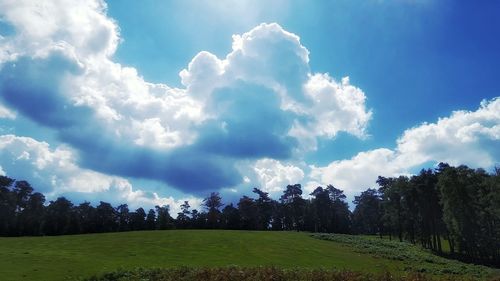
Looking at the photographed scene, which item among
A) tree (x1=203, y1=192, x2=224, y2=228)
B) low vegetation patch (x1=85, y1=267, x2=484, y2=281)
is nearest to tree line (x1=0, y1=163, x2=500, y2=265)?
tree (x1=203, y1=192, x2=224, y2=228)

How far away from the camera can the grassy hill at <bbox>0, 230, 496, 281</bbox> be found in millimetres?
43625

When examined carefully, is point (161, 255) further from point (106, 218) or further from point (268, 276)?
point (106, 218)

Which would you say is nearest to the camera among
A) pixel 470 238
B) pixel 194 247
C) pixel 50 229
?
pixel 194 247

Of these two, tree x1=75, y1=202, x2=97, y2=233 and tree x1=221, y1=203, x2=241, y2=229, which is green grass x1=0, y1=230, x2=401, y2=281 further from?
tree x1=221, y1=203, x2=241, y2=229

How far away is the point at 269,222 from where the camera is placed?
519 feet

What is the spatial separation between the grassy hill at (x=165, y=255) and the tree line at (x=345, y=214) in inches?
1065

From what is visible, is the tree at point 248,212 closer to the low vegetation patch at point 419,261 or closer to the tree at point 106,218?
the tree at point 106,218

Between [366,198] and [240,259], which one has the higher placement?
[366,198]

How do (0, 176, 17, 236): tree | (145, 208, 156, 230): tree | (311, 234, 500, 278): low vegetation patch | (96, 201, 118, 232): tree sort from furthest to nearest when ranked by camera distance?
(145, 208, 156, 230): tree < (96, 201, 118, 232): tree < (0, 176, 17, 236): tree < (311, 234, 500, 278): low vegetation patch

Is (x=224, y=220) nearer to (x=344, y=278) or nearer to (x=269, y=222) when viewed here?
(x=269, y=222)

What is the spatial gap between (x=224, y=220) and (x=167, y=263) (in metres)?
98.7

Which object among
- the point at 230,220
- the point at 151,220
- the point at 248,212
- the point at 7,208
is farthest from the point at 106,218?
the point at 248,212

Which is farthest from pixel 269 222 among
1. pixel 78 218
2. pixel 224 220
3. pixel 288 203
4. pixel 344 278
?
pixel 344 278

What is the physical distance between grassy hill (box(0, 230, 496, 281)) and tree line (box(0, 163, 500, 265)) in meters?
27.1
